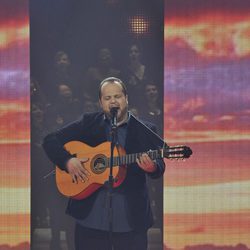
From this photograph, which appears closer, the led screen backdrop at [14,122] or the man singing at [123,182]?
the man singing at [123,182]

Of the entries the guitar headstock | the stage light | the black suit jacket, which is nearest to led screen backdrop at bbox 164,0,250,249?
the stage light

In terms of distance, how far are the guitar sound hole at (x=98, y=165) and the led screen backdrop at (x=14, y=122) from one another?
101 centimetres

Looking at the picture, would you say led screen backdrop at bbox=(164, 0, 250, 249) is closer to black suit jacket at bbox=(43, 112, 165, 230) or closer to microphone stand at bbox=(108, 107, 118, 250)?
black suit jacket at bbox=(43, 112, 165, 230)

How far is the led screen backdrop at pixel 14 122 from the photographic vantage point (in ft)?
14.4

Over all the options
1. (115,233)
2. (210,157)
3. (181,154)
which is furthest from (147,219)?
(210,157)

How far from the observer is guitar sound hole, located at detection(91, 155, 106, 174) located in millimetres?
3547

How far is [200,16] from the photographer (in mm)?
4332

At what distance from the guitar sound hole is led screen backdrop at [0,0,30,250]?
101cm

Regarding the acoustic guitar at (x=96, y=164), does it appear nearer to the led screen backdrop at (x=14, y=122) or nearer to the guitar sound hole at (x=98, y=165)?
the guitar sound hole at (x=98, y=165)

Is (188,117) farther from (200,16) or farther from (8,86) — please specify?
(8,86)

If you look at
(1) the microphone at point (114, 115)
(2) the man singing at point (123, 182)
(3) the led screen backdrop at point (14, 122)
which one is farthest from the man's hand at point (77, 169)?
(3) the led screen backdrop at point (14, 122)

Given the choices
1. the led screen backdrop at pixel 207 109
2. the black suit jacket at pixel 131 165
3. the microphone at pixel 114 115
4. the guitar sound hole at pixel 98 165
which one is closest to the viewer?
the microphone at pixel 114 115

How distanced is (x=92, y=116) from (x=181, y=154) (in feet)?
2.36

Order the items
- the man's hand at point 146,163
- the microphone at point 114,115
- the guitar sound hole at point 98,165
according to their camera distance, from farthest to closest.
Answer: the guitar sound hole at point 98,165 → the man's hand at point 146,163 → the microphone at point 114,115
